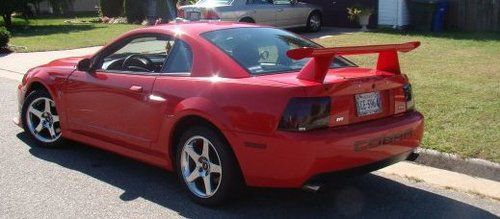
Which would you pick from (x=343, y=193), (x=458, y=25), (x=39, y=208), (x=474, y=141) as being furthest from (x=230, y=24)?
(x=458, y=25)

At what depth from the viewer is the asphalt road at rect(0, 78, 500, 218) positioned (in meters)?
4.61

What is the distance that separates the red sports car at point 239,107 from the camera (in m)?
4.15

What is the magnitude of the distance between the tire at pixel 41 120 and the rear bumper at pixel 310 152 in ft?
8.86

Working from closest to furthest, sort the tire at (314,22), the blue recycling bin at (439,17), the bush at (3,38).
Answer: the bush at (3,38) → the blue recycling bin at (439,17) → the tire at (314,22)

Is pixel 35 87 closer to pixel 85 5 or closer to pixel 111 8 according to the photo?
pixel 111 8

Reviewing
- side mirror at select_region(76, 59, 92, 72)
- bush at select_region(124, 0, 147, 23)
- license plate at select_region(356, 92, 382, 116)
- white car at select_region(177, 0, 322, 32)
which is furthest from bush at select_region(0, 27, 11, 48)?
license plate at select_region(356, 92, 382, 116)

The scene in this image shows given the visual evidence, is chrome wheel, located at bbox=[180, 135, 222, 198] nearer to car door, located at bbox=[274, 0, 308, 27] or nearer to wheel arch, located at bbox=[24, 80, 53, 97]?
wheel arch, located at bbox=[24, 80, 53, 97]

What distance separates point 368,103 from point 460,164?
5.28 ft

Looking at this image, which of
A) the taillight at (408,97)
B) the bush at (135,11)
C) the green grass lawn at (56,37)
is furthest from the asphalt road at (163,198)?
the bush at (135,11)

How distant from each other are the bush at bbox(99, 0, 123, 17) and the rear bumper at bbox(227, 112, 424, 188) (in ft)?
88.5

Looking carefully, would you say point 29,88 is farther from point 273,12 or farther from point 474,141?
point 273,12

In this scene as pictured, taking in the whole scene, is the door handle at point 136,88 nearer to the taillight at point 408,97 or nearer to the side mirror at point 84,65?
the side mirror at point 84,65

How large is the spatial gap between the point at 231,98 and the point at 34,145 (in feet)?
10.2

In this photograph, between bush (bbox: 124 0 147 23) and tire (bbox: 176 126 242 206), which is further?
bush (bbox: 124 0 147 23)
